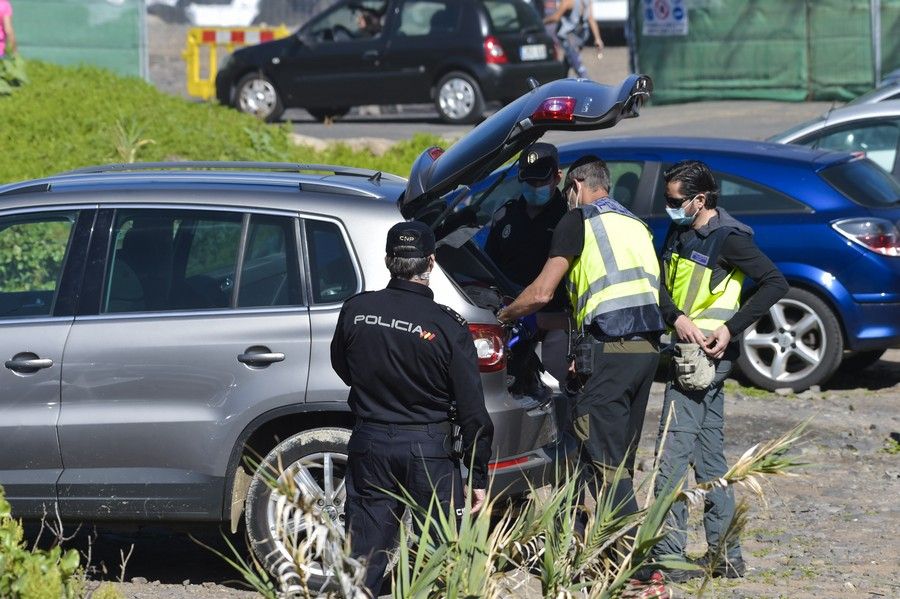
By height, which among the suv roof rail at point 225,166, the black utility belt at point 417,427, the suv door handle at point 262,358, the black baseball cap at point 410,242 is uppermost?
the black baseball cap at point 410,242

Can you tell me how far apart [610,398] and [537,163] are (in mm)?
1468

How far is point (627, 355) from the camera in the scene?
559cm

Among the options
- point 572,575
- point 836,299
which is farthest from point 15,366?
point 836,299

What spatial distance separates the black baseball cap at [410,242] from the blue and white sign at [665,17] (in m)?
16.1

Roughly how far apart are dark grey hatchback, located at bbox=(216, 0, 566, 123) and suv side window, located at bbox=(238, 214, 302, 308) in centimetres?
1324

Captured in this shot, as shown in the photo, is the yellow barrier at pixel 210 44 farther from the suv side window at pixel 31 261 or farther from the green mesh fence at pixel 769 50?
the suv side window at pixel 31 261

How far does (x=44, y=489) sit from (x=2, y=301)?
2.92 ft

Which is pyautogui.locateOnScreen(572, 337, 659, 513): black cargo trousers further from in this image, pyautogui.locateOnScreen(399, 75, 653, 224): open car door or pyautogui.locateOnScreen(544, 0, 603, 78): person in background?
pyautogui.locateOnScreen(544, 0, 603, 78): person in background

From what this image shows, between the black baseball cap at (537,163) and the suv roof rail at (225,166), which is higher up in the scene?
the black baseball cap at (537,163)

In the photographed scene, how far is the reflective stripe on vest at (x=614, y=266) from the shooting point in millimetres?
5570

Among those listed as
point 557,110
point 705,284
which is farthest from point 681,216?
point 557,110

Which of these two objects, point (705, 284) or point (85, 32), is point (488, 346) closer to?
point (705, 284)

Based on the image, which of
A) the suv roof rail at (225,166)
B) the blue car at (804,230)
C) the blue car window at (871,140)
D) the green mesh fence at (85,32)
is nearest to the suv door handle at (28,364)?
the suv roof rail at (225,166)

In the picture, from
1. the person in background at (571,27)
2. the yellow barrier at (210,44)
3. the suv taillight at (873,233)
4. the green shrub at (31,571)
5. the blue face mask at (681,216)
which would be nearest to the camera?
the green shrub at (31,571)
